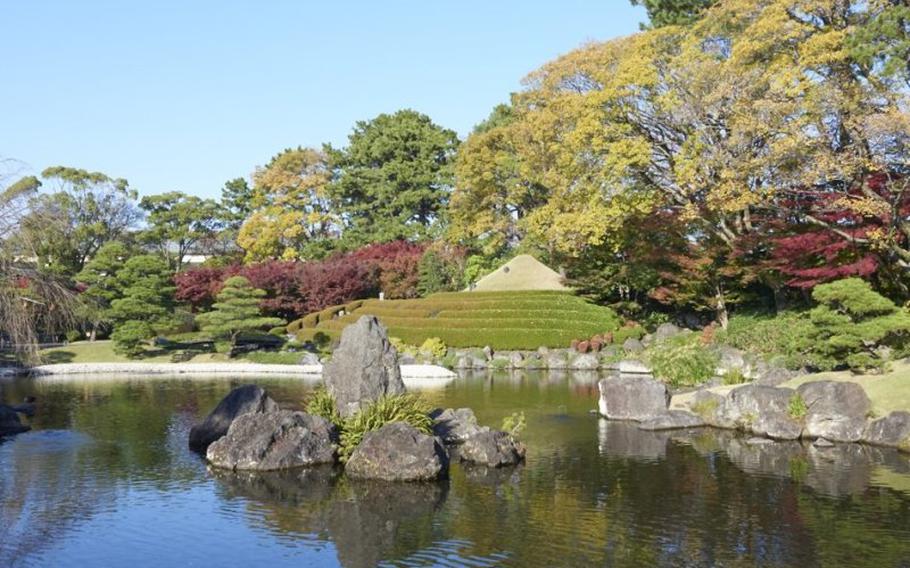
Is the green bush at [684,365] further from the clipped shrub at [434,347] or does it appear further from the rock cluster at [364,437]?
the clipped shrub at [434,347]

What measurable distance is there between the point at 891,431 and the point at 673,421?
561cm

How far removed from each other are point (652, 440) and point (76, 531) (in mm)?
14296

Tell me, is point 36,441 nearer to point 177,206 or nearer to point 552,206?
point 552,206

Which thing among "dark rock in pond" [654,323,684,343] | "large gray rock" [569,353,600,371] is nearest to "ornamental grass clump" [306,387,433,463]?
"large gray rock" [569,353,600,371]

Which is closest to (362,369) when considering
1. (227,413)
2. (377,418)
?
(377,418)

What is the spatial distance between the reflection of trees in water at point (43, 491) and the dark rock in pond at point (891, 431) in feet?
58.6

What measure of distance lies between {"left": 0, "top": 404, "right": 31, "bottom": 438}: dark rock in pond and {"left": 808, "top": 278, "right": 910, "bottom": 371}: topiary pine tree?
23.3 meters

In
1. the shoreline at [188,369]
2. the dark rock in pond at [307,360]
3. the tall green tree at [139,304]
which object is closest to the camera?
the shoreline at [188,369]

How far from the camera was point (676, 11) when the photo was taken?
163 feet

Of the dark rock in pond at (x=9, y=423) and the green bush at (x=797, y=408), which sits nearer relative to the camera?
the green bush at (x=797, y=408)

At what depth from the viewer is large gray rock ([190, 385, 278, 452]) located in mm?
22031

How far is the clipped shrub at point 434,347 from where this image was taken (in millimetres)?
44719

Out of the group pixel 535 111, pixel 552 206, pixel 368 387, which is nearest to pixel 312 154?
pixel 535 111

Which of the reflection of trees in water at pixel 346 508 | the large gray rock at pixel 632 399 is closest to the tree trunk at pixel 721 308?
the large gray rock at pixel 632 399
